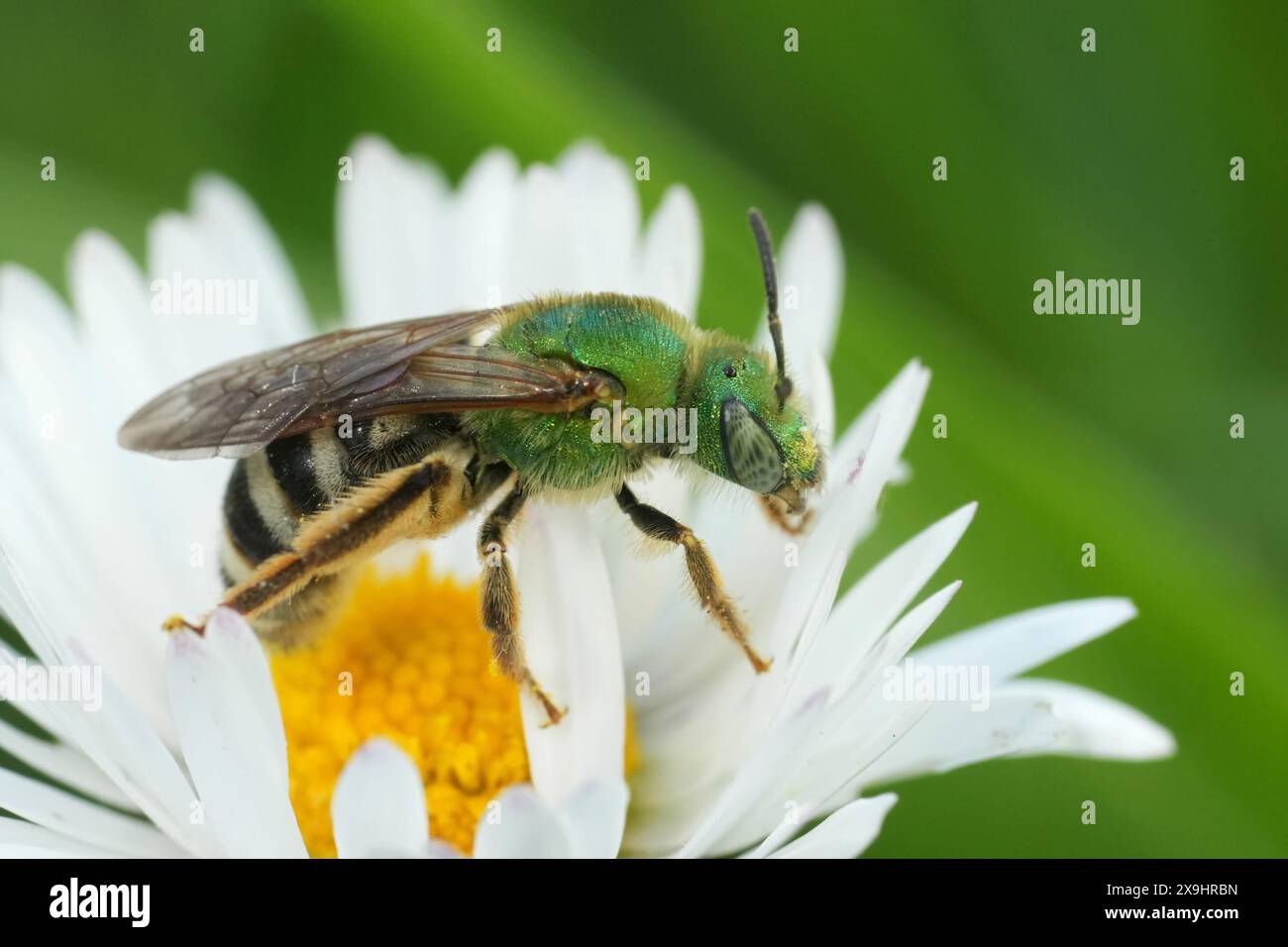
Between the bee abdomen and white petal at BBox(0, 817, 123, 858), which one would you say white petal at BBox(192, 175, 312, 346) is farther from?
white petal at BBox(0, 817, 123, 858)

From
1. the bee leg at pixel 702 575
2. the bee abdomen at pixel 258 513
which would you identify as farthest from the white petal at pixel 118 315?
the bee leg at pixel 702 575

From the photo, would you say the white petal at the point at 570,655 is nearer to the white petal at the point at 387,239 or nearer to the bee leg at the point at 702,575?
the bee leg at the point at 702,575

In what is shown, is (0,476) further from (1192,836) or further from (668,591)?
(1192,836)

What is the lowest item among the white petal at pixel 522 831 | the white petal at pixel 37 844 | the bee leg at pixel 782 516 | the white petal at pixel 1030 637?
the white petal at pixel 37 844

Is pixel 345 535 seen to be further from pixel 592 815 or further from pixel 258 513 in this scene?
pixel 592 815

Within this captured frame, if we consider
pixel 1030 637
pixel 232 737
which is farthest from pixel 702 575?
pixel 232 737

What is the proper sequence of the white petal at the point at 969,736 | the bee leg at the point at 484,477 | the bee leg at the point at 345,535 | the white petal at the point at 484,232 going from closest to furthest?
the white petal at the point at 969,736
the bee leg at the point at 345,535
the bee leg at the point at 484,477
the white petal at the point at 484,232

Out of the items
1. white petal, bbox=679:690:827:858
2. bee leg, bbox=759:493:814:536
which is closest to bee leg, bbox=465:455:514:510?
bee leg, bbox=759:493:814:536

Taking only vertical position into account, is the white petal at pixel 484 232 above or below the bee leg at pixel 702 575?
above
